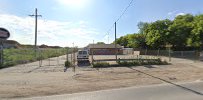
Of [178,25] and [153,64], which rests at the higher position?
[178,25]

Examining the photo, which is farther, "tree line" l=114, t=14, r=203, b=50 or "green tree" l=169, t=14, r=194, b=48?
"green tree" l=169, t=14, r=194, b=48

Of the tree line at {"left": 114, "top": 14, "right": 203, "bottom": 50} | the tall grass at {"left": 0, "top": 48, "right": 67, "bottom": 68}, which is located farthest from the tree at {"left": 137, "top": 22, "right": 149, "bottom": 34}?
the tall grass at {"left": 0, "top": 48, "right": 67, "bottom": 68}

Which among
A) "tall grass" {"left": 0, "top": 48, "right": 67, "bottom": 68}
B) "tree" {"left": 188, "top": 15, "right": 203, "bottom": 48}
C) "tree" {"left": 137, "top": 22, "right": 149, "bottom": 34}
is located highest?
"tree" {"left": 137, "top": 22, "right": 149, "bottom": 34}

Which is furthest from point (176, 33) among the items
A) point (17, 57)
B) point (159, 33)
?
point (17, 57)

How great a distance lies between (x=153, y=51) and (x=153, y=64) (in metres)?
36.9

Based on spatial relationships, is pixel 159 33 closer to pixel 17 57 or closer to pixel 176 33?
pixel 176 33

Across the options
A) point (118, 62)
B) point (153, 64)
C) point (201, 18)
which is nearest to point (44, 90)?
point (118, 62)

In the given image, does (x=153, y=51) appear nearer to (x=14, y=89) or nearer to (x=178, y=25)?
(x=178, y=25)

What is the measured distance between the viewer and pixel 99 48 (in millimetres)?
84625

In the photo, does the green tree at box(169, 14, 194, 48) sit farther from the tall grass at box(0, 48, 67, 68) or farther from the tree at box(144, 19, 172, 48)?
the tall grass at box(0, 48, 67, 68)

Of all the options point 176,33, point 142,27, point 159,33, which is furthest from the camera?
point 142,27

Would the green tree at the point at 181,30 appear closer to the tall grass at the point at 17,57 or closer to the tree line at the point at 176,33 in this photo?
the tree line at the point at 176,33

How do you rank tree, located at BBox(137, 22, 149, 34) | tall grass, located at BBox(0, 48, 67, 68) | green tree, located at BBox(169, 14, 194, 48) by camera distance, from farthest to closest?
tree, located at BBox(137, 22, 149, 34) < green tree, located at BBox(169, 14, 194, 48) < tall grass, located at BBox(0, 48, 67, 68)

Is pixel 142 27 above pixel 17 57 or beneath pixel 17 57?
above
